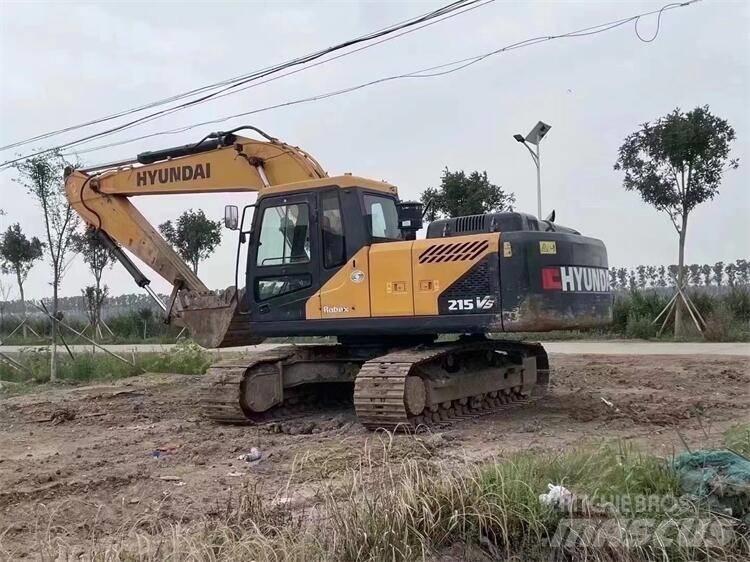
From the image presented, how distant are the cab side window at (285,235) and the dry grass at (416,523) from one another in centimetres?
436

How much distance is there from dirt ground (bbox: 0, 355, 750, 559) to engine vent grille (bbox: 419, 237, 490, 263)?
176 centimetres

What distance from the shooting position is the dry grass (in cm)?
358

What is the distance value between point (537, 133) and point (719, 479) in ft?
42.8

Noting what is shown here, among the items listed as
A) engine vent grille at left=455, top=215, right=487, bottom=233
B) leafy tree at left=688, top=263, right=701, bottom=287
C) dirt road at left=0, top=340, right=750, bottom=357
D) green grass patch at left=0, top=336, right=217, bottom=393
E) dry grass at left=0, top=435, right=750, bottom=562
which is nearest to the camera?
dry grass at left=0, top=435, right=750, bottom=562

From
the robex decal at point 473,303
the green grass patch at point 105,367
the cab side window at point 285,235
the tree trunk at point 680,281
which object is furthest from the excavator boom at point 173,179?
the tree trunk at point 680,281

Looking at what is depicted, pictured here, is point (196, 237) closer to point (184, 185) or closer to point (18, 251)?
point (18, 251)

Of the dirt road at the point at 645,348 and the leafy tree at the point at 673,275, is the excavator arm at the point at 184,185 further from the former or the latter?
the leafy tree at the point at 673,275

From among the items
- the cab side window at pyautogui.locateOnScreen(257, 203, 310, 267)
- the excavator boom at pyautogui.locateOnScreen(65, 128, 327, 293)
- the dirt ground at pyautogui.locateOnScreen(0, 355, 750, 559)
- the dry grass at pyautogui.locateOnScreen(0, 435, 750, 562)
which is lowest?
the dirt ground at pyautogui.locateOnScreen(0, 355, 750, 559)

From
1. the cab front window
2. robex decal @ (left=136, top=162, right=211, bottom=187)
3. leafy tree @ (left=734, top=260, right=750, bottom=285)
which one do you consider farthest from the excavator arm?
leafy tree @ (left=734, top=260, right=750, bottom=285)

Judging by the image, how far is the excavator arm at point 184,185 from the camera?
9516 millimetres

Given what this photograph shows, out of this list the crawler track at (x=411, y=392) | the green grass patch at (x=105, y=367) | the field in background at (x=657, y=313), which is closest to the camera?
the crawler track at (x=411, y=392)

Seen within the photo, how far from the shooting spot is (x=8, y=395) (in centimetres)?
1301

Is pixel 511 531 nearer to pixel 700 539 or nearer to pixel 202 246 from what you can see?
pixel 700 539

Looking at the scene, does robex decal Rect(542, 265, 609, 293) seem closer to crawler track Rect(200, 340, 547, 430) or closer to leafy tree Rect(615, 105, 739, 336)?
crawler track Rect(200, 340, 547, 430)
